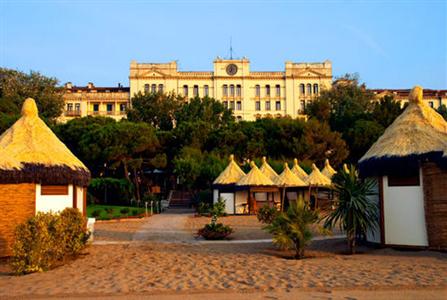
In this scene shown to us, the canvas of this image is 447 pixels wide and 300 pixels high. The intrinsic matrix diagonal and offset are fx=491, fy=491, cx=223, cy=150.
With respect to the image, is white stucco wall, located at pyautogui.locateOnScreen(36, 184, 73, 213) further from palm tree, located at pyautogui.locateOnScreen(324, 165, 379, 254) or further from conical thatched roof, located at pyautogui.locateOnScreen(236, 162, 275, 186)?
conical thatched roof, located at pyautogui.locateOnScreen(236, 162, 275, 186)

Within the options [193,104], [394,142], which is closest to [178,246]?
[394,142]

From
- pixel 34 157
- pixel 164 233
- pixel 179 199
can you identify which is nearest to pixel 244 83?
pixel 179 199

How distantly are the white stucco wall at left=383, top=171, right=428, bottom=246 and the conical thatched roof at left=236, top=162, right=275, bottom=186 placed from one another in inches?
689

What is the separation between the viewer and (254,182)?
108 ft

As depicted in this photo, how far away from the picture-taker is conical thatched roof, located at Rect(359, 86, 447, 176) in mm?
14844

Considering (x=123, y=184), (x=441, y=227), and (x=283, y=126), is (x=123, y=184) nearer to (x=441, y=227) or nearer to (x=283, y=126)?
(x=283, y=126)

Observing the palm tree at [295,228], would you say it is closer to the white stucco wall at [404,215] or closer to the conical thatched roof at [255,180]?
the white stucco wall at [404,215]

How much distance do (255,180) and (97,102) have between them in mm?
55914

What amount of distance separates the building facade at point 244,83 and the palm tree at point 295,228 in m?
66.5

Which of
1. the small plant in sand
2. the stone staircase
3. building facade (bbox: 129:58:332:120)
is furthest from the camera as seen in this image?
building facade (bbox: 129:58:332:120)

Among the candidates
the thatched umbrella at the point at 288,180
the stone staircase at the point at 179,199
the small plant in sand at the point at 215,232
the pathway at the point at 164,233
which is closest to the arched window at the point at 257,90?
the stone staircase at the point at 179,199

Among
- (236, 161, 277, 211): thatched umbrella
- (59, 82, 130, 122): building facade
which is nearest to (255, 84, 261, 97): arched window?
(59, 82, 130, 122): building facade

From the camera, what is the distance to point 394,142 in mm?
15883

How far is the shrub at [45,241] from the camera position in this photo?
1247cm
